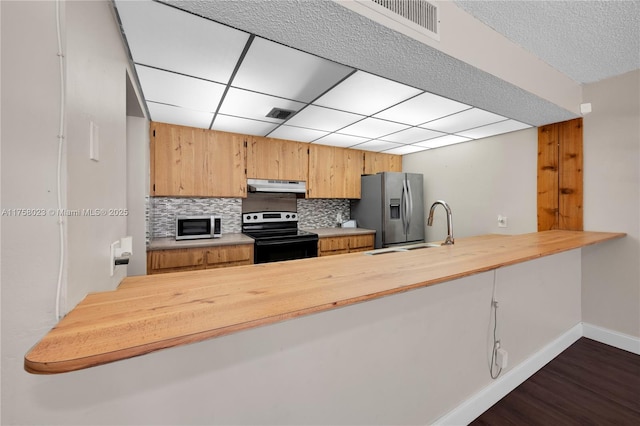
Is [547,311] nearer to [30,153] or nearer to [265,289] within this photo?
[265,289]

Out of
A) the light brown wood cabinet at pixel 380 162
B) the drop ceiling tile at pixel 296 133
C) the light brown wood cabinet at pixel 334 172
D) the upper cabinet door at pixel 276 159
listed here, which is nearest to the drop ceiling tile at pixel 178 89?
the drop ceiling tile at pixel 296 133

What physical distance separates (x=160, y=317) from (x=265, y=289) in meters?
0.31

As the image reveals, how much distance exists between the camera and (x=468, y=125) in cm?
301

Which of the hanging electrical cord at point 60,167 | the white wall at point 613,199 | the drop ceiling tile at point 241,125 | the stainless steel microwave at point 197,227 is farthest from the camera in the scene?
the stainless steel microwave at point 197,227

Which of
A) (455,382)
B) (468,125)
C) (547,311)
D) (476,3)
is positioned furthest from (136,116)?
(547,311)

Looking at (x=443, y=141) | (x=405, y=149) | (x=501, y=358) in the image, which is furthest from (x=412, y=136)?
(x=501, y=358)

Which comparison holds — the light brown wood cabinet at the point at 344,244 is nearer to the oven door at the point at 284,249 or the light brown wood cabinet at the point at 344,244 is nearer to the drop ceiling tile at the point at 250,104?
the oven door at the point at 284,249

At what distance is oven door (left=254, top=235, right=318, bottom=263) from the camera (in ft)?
10.0

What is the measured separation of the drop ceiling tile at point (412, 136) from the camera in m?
3.21

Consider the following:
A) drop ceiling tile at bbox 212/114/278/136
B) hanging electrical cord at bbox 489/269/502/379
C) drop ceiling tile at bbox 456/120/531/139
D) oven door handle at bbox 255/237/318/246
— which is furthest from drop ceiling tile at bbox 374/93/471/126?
oven door handle at bbox 255/237/318/246

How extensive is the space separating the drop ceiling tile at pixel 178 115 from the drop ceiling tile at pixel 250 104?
28 centimetres

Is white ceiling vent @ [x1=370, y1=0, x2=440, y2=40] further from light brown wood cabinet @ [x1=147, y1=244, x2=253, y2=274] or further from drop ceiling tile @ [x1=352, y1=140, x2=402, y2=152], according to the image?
light brown wood cabinet @ [x1=147, y1=244, x2=253, y2=274]

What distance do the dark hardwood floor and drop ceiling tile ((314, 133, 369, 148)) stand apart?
2.89 meters

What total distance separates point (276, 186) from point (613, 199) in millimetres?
3392
